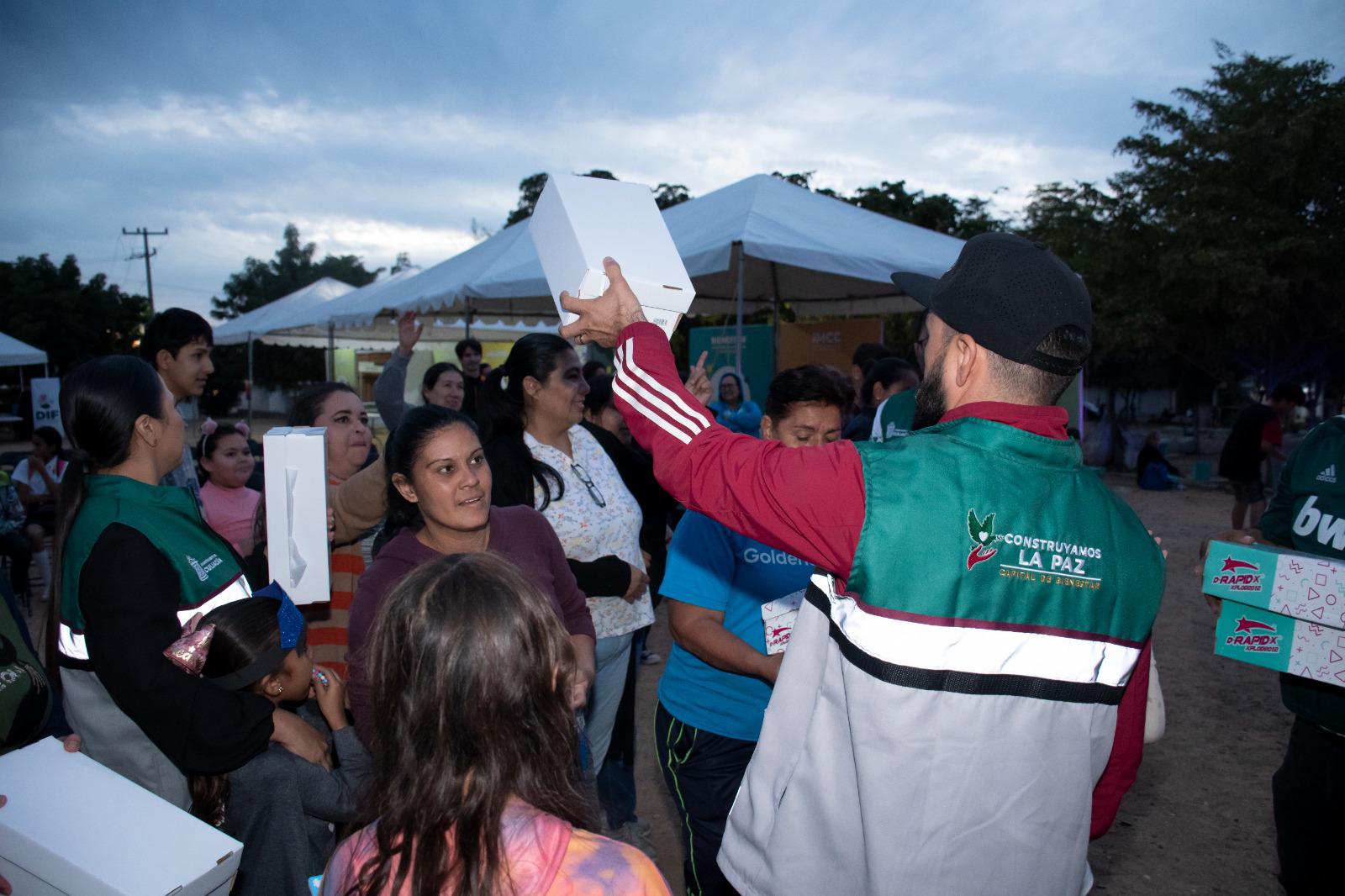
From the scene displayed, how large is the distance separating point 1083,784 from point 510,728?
103 centimetres

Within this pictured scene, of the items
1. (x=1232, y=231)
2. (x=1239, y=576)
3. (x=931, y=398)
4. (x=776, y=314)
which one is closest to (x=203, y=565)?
(x=931, y=398)

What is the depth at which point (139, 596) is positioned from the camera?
202 cm

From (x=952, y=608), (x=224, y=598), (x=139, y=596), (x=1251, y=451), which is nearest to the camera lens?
(x=952, y=608)

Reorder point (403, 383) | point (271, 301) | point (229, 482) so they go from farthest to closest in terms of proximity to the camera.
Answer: point (271, 301) < point (403, 383) < point (229, 482)

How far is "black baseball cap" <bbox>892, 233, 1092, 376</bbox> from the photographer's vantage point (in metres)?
1.55

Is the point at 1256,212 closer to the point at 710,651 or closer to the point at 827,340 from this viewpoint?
the point at 827,340

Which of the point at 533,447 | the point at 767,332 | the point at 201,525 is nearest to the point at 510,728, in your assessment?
the point at 201,525

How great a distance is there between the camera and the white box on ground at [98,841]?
158cm

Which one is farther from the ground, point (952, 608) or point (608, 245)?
point (608, 245)

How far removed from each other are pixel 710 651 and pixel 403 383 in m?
3.59

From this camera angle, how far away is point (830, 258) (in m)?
7.67

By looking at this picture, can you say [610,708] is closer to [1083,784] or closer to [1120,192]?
[1083,784]

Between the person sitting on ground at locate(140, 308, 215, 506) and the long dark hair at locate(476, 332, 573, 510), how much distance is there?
3.65 feet

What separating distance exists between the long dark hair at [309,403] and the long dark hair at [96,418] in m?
1.29
